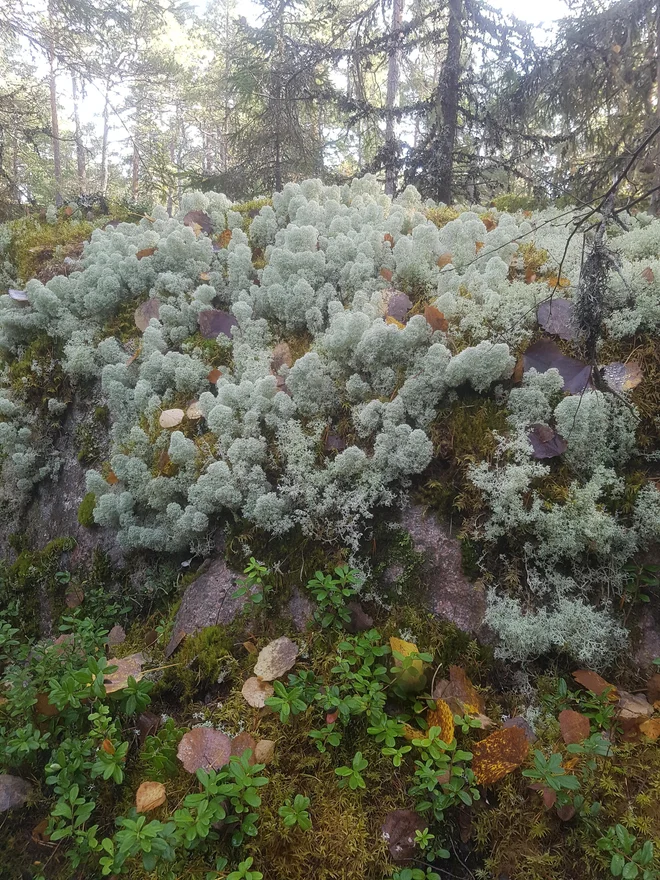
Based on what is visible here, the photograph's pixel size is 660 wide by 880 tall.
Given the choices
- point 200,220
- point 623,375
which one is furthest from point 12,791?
point 200,220

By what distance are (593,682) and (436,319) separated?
7.02 ft

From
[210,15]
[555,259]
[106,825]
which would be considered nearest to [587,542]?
[555,259]

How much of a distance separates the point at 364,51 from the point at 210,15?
3149cm

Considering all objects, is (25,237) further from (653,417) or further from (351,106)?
(653,417)

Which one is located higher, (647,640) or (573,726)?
(647,640)

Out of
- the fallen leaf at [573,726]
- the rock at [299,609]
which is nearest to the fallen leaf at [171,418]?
the rock at [299,609]

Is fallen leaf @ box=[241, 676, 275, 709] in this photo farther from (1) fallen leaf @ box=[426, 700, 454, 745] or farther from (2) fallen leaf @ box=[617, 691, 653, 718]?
(2) fallen leaf @ box=[617, 691, 653, 718]

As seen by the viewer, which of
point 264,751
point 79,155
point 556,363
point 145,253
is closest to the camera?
point 264,751

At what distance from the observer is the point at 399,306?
11.7 ft

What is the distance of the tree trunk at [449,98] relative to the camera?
7434 millimetres

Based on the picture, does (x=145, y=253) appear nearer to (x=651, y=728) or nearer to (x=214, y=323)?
(x=214, y=323)

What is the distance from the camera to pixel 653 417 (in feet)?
8.83

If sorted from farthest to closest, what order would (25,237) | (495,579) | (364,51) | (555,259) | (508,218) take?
(364,51) → (25,237) → (508,218) → (555,259) → (495,579)

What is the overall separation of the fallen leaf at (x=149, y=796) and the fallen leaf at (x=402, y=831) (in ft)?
2.97
